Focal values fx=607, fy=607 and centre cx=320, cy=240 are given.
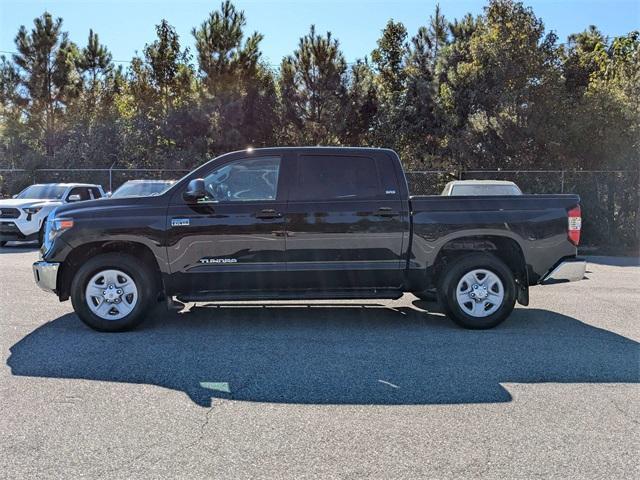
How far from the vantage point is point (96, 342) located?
20.2ft

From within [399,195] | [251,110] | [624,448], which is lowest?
[624,448]

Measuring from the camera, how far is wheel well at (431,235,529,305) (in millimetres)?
6914

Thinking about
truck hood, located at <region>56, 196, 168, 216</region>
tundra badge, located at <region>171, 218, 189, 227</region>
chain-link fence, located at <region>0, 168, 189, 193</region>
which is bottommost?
tundra badge, located at <region>171, 218, 189, 227</region>

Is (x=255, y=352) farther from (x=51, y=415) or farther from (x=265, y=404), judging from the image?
(x=51, y=415)

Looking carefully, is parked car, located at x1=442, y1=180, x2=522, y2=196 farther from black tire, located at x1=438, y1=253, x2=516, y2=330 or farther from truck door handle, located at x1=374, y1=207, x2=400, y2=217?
truck door handle, located at x1=374, y1=207, x2=400, y2=217

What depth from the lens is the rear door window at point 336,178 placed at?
6793mm

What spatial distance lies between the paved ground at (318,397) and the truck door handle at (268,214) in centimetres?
126

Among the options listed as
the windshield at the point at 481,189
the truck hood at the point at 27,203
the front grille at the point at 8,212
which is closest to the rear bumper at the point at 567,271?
the windshield at the point at 481,189

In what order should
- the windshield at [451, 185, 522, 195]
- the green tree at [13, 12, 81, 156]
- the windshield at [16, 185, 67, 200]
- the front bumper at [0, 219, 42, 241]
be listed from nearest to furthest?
the windshield at [451, 185, 522, 195] → the front bumper at [0, 219, 42, 241] → the windshield at [16, 185, 67, 200] → the green tree at [13, 12, 81, 156]

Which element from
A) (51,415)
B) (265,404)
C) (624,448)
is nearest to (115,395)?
(51,415)

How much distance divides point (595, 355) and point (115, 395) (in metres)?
4.42

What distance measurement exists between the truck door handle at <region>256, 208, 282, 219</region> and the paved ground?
1.26 metres

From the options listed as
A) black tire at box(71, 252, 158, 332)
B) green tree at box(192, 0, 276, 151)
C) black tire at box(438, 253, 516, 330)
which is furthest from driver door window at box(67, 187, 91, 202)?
black tire at box(438, 253, 516, 330)

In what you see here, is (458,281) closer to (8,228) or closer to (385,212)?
(385,212)
